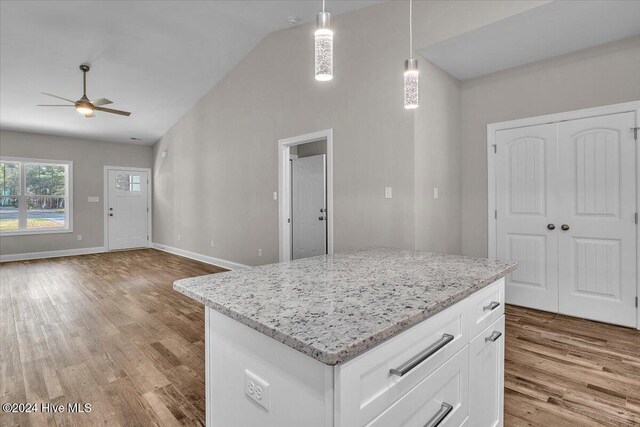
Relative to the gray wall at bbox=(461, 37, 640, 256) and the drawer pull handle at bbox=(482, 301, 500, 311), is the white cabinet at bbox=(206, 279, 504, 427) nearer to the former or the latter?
the drawer pull handle at bbox=(482, 301, 500, 311)

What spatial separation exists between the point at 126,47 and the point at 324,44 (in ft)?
14.2

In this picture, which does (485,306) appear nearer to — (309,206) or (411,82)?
(411,82)

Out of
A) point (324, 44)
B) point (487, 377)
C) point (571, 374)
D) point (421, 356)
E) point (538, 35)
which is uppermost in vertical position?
point (538, 35)

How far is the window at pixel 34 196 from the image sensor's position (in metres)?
6.60

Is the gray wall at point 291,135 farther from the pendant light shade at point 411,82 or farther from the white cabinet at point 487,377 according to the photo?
the white cabinet at point 487,377

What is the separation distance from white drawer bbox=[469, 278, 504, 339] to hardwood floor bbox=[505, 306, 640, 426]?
0.77 m

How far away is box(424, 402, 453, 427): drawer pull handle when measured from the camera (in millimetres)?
1055

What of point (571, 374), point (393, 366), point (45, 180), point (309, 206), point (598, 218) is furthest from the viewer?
point (45, 180)

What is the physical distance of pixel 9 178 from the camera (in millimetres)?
6641

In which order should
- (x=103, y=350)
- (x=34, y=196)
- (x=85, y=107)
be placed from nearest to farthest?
(x=103, y=350) → (x=85, y=107) → (x=34, y=196)

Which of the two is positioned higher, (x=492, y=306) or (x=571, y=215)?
(x=571, y=215)

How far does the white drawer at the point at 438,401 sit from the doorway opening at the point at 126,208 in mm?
8610

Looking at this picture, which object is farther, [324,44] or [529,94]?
[529,94]

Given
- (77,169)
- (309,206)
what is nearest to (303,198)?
(309,206)
